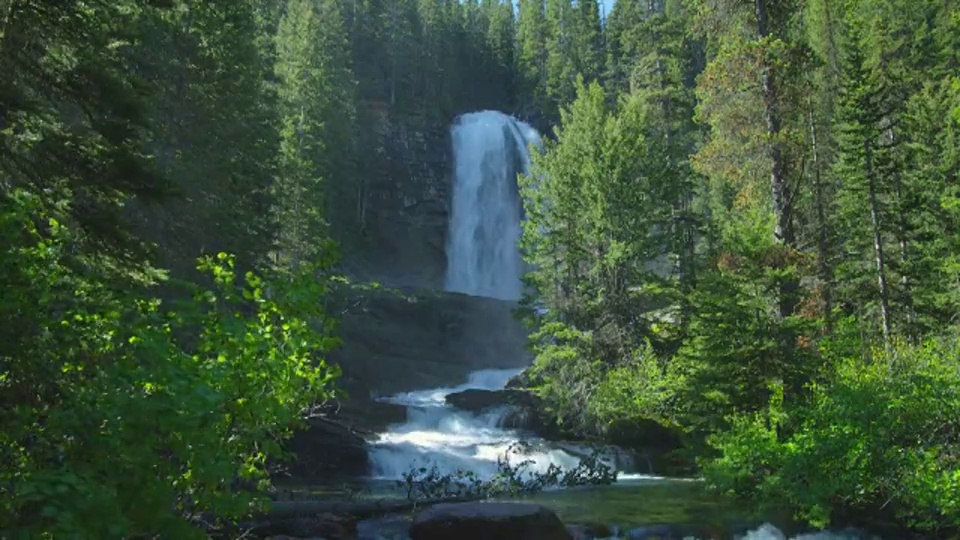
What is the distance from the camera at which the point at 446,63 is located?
2771 inches

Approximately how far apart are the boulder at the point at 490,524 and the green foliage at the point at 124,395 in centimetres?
594

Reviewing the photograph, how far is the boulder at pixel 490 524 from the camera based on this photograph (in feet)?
35.9

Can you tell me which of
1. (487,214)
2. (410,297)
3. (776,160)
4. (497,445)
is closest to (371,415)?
(497,445)

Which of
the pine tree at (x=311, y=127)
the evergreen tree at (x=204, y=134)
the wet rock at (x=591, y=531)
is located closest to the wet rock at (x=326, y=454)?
the evergreen tree at (x=204, y=134)

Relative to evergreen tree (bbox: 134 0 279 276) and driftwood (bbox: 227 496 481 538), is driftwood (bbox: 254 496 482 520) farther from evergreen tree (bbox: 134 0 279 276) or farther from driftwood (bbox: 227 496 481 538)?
evergreen tree (bbox: 134 0 279 276)

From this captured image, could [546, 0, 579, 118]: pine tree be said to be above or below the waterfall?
above

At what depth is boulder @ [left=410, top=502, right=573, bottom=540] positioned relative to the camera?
11.0m

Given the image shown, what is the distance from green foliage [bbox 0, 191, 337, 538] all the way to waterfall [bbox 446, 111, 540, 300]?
45396 millimetres

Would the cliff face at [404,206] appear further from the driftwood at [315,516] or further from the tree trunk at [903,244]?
the driftwood at [315,516]

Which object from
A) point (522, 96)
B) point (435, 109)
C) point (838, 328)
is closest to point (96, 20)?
point (838, 328)

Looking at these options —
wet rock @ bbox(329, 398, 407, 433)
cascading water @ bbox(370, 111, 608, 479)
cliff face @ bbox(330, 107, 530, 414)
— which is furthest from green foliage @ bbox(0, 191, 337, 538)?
wet rock @ bbox(329, 398, 407, 433)

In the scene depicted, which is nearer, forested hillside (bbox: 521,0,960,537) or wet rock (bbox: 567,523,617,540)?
forested hillside (bbox: 521,0,960,537)

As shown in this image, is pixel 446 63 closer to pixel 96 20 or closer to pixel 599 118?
pixel 599 118

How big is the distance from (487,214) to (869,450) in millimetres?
44295
